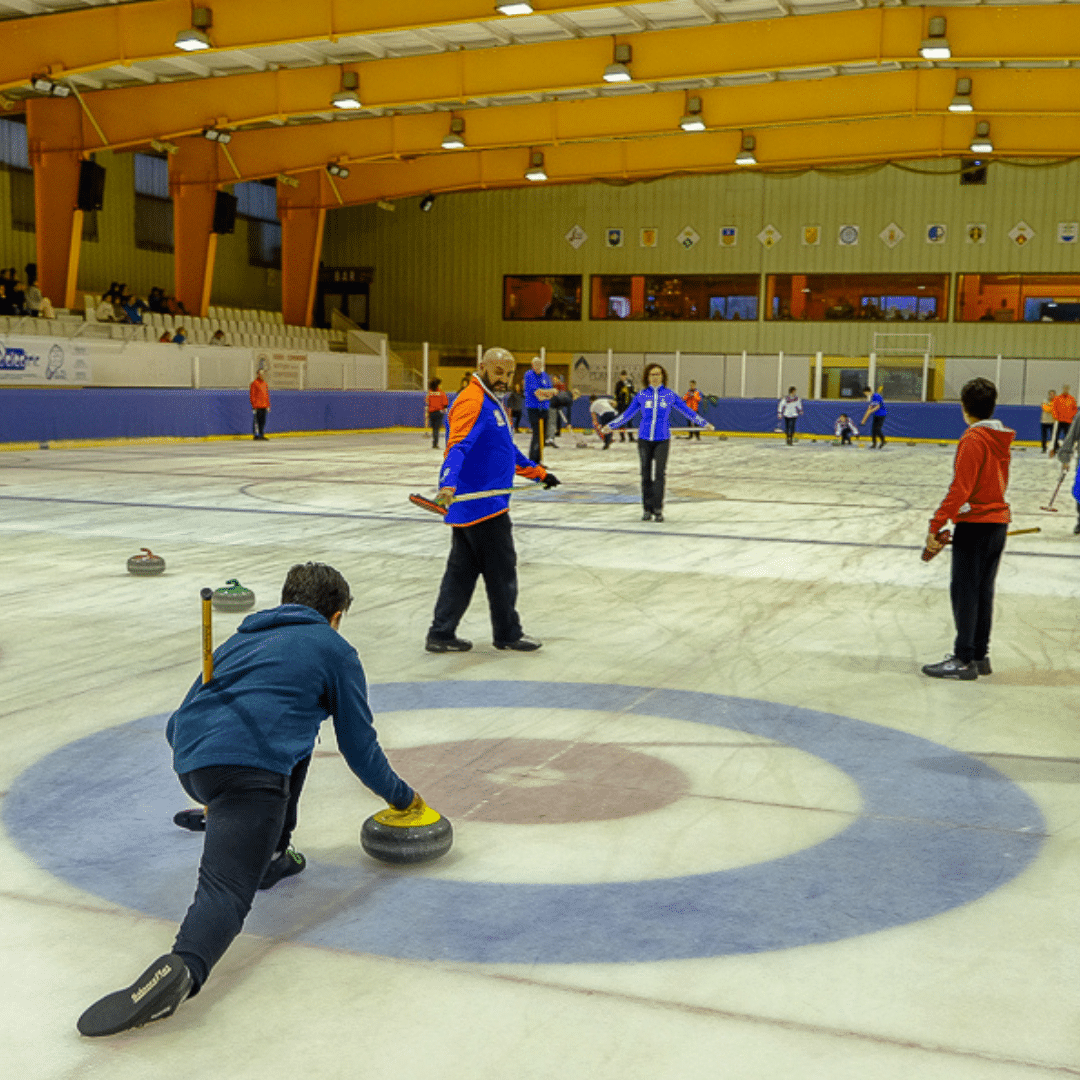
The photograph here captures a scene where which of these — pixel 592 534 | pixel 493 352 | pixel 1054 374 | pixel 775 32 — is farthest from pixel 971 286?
pixel 493 352

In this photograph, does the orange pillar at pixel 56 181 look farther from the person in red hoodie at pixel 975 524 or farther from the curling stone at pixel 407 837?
the curling stone at pixel 407 837

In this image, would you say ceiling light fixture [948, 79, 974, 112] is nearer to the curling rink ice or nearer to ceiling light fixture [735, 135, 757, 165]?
ceiling light fixture [735, 135, 757, 165]

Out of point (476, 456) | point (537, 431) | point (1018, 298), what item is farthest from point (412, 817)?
point (1018, 298)

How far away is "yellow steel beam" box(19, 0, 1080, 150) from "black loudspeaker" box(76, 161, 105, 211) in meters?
1.42

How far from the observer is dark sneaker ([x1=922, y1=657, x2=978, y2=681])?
6781 millimetres

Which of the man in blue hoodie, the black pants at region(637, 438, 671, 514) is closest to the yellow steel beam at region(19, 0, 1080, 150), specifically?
the black pants at region(637, 438, 671, 514)

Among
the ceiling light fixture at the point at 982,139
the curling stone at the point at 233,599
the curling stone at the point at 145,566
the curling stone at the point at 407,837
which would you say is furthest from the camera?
the ceiling light fixture at the point at 982,139

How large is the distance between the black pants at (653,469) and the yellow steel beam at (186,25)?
8957 millimetres

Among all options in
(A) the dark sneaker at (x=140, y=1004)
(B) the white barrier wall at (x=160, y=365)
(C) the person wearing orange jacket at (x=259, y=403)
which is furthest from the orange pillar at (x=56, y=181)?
(A) the dark sneaker at (x=140, y=1004)

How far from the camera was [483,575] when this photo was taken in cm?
718

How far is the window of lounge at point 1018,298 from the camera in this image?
41406mm

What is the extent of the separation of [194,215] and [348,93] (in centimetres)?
1010

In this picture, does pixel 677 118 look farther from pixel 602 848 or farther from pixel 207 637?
pixel 207 637

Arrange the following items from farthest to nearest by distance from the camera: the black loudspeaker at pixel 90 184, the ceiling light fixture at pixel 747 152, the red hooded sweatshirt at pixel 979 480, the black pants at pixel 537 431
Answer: the ceiling light fixture at pixel 747 152, the black loudspeaker at pixel 90 184, the black pants at pixel 537 431, the red hooded sweatshirt at pixel 979 480
